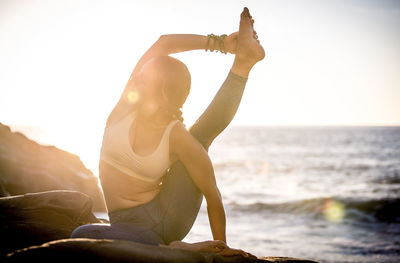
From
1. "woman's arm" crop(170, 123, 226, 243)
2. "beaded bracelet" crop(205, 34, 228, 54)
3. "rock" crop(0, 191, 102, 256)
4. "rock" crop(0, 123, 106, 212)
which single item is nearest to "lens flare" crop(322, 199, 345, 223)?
"rock" crop(0, 123, 106, 212)

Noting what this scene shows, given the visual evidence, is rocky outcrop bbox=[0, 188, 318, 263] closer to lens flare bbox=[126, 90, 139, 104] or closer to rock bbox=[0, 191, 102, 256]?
rock bbox=[0, 191, 102, 256]

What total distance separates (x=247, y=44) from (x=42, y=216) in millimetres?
2225

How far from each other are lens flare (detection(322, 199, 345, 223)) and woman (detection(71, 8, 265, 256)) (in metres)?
10.0

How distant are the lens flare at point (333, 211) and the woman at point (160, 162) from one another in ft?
32.9

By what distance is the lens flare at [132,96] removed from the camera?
2.46 meters

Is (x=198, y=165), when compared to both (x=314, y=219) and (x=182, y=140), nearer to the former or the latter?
(x=182, y=140)

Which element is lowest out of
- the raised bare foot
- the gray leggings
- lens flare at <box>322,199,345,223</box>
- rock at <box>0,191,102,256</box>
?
rock at <box>0,191,102,256</box>

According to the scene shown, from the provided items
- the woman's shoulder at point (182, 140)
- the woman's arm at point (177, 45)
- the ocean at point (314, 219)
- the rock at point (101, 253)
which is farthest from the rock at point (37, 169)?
the woman's shoulder at point (182, 140)

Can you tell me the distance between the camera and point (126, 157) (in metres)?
2.36

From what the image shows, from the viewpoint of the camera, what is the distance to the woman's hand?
3.27 m

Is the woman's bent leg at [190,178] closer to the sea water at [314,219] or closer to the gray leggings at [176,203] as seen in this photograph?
the gray leggings at [176,203]

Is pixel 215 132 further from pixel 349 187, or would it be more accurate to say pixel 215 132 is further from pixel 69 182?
pixel 349 187

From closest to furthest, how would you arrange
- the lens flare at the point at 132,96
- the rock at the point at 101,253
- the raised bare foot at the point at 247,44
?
1. the rock at the point at 101,253
2. the lens flare at the point at 132,96
3. the raised bare foot at the point at 247,44

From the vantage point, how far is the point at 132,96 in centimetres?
253
